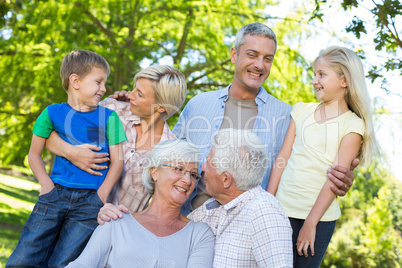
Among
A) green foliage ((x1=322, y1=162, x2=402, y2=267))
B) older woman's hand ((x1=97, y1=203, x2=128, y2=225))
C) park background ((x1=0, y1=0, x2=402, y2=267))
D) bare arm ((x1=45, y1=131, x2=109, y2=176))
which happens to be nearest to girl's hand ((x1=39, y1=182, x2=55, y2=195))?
bare arm ((x1=45, y1=131, x2=109, y2=176))

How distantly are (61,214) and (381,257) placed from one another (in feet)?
54.9

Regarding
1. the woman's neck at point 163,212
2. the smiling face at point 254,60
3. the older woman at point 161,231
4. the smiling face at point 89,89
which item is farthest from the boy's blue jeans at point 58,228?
the smiling face at point 254,60

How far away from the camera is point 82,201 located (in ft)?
8.58

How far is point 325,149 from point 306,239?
58cm

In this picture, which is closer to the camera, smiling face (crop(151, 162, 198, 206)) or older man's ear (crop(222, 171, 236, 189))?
older man's ear (crop(222, 171, 236, 189))

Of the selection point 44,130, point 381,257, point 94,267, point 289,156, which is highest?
point 289,156

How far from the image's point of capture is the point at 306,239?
249 cm

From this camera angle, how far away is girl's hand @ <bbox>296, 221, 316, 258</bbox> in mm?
2482

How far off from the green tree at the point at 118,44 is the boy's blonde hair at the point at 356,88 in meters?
5.29

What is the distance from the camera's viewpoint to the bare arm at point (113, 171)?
2.71 meters

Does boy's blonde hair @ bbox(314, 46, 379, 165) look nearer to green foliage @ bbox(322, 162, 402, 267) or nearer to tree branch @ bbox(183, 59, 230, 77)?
tree branch @ bbox(183, 59, 230, 77)

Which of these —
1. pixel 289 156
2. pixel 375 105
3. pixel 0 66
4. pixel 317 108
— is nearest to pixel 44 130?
pixel 289 156

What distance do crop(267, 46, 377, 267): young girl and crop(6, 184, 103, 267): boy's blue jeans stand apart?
4.18 ft

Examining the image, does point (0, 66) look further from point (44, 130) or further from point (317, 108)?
point (317, 108)
